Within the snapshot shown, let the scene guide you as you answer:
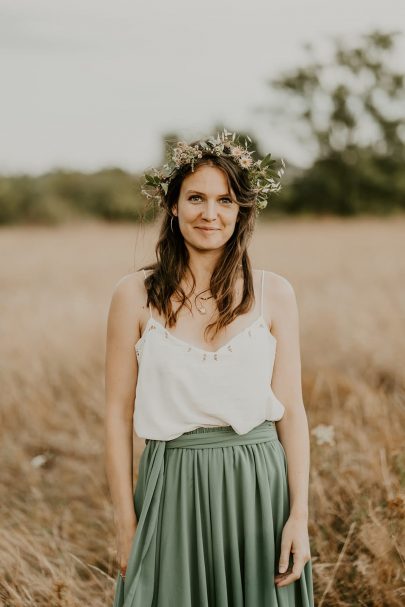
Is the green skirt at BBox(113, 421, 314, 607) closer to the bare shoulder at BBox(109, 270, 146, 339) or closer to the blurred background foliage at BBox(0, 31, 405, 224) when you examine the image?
the bare shoulder at BBox(109, 270, 146, 339)

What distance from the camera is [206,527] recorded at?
2018 millimetres

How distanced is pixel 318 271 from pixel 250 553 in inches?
335

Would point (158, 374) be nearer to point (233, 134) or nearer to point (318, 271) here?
point (233, 134)

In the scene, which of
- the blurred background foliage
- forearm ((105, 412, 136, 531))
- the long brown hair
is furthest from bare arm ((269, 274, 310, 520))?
the blurred background foliage

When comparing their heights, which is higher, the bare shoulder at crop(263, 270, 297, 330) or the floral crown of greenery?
Result: the floral crown of greenery

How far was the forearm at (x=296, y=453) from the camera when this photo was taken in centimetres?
208

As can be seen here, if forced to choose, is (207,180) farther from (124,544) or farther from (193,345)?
(124,544)

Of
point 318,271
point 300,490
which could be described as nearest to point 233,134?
point 300,490

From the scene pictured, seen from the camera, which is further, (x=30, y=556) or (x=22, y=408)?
(x=22, y=408)

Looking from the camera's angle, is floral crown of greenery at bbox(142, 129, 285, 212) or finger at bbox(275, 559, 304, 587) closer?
finger at bbox(275, 559, 304, 587)

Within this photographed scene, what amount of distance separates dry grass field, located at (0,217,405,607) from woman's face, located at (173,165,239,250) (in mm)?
221

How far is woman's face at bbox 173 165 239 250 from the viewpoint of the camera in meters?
2.10

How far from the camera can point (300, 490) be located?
82.0 inches

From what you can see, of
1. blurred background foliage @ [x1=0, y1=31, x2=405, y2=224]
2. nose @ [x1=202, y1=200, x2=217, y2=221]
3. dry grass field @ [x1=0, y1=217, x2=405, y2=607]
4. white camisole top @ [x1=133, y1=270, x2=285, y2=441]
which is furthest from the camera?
blurred background foliage @ [x1=0, y1=31, x2=405, y2=224]
